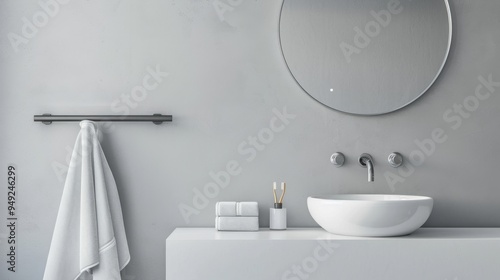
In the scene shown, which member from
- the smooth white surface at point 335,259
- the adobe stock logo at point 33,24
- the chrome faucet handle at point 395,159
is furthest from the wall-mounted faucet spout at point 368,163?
the adobe stock logo at point 33,24

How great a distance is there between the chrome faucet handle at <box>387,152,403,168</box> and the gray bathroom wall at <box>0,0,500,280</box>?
0.04 m

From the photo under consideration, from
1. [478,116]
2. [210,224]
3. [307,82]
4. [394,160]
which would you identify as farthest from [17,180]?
[478,116]

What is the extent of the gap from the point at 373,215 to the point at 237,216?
58 cm

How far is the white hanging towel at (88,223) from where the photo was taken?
2.15 m

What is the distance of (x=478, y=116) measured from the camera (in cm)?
240

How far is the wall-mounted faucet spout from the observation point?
7.44 feet

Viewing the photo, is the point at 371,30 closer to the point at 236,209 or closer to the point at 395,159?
the point at 395,159

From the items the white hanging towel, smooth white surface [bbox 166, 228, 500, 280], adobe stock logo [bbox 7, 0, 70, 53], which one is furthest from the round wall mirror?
adobe stock logo [bbox 7, 0, 70, 53]

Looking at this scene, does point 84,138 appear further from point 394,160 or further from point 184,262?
point 394,160

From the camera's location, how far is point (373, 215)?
1.95m

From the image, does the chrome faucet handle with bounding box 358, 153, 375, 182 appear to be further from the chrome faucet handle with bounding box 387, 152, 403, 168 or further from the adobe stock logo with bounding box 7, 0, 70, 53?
the adobe stock logo with bounding box 7, 0, 70, 53

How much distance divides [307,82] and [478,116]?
80 cm

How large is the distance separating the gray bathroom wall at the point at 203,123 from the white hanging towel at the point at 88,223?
0.09m

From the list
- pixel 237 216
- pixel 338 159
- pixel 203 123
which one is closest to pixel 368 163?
pixel 338 159
